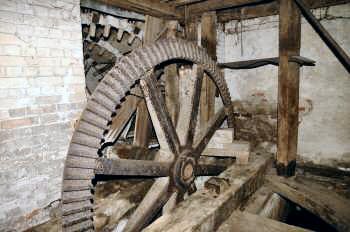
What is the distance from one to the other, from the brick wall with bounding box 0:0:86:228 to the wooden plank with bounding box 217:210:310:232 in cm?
209

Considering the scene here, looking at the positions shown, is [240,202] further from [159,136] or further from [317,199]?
[159,136]

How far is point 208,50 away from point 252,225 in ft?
10.3

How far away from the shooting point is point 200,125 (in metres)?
4.89

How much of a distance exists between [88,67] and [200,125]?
11.6ft

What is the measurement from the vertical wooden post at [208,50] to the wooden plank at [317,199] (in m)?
1.64

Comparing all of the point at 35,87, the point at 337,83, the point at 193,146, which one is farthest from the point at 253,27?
the point at 35,87

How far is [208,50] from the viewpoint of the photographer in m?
4.73

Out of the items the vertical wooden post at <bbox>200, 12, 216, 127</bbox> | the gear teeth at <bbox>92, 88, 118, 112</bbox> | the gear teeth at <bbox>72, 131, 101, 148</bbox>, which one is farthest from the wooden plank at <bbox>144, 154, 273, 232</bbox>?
the vertical wooden post at <bbox>200, 12, 216, 127</bbox>

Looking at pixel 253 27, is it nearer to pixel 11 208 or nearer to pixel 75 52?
pixel 75 52

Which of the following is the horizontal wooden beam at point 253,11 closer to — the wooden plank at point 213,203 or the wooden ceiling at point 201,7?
the wooden ceiling at point 201,7

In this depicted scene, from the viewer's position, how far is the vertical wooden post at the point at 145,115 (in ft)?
14.1

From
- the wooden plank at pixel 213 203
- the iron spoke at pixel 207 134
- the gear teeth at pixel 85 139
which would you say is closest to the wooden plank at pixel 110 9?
the gear teeth at pixel 85 139

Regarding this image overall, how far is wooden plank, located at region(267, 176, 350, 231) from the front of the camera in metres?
3.07

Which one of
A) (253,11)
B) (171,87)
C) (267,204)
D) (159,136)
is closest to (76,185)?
(159,136)
